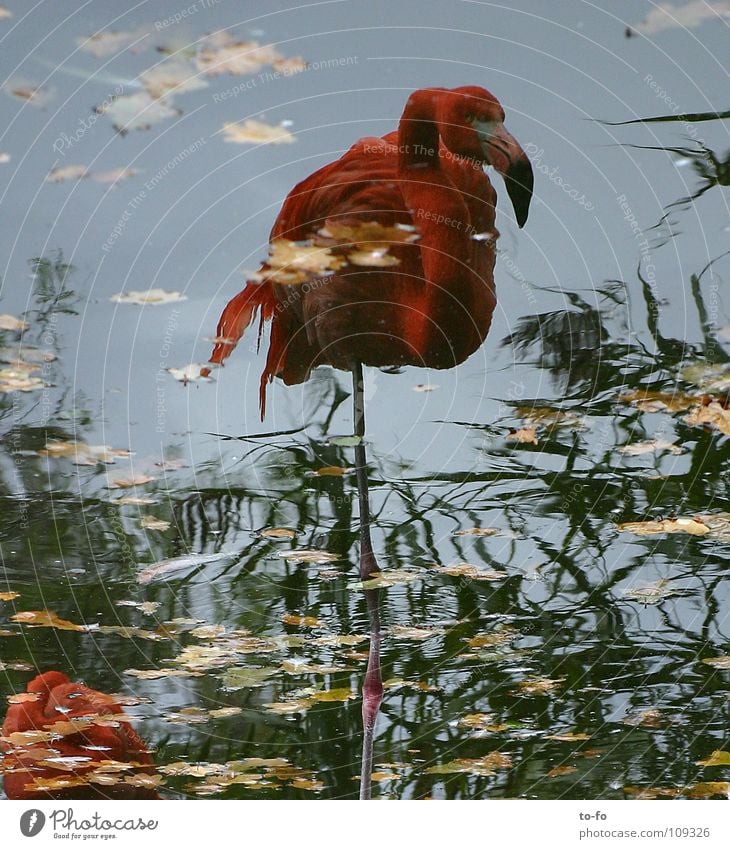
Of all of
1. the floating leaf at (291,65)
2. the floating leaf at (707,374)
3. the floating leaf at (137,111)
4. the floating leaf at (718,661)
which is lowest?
the floating leaf at (718,661)

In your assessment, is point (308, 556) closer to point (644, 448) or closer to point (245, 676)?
point (245, 676)

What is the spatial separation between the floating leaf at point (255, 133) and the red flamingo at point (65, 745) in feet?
2.73

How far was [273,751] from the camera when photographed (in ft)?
4.16

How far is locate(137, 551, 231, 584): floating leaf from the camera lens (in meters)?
1.29

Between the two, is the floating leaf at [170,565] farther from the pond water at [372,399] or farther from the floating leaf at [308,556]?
the floating leaf at [308,556]

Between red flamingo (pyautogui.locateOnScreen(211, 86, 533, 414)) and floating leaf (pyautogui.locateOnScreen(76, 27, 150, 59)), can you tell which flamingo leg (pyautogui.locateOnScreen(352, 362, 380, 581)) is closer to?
red flamingo (pyautogui.locateOnScreen(211, 86, 533, 414))

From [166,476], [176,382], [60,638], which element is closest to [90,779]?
[60,638]

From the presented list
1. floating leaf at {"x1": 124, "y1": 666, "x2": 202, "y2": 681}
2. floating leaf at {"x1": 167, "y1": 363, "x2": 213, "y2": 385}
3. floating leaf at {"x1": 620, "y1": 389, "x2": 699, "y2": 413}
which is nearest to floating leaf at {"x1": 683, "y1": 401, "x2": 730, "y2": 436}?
floating leaf at {"x1": 620, "y1": 389, "x2": 699, "y2": 413}

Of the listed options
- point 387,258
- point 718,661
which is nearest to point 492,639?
point 718,661

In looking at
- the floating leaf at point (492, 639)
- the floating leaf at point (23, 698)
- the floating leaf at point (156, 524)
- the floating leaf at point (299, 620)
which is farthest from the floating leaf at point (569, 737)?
the floating leaf at point (23, 698)

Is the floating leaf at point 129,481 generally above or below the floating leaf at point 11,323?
below

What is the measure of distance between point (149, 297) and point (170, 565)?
40 cm

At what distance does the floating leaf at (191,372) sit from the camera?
1.30 meters

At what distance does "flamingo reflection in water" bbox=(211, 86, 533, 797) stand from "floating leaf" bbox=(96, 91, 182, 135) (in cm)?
23
